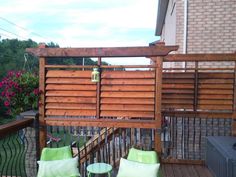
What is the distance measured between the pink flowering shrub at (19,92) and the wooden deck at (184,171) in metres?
2.39

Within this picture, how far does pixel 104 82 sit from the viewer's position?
3.66 m

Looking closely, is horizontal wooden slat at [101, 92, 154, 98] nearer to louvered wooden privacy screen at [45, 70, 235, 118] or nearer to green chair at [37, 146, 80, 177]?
louvered wooden privacy screen at [45, 70, 235, 118]

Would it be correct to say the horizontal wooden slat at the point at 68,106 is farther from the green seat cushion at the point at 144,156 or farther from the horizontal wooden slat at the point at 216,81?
the horizontal wooden slat at the point at 216,81

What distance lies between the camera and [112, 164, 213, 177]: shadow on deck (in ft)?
13.5

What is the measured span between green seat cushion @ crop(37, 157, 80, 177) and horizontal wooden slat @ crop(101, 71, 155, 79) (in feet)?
4.18

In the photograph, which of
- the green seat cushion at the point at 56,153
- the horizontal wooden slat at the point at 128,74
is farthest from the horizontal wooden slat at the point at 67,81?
the green seat cushion at the point at 56,153

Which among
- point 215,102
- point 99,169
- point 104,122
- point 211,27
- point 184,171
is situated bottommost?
point 184,171

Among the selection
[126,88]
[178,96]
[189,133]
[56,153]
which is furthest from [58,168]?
[189,133]

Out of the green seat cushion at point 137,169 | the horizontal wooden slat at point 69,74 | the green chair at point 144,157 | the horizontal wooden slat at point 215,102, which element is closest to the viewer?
the green seat cushion at point 137,169

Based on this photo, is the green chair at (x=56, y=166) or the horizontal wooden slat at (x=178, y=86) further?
the horizontal wooden slat at (x=178, y=86)

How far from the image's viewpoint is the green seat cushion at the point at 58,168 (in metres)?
3.21

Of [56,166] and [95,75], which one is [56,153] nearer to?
[56,166]

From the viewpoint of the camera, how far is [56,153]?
3.47m

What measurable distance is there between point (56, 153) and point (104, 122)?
78 centimetres
